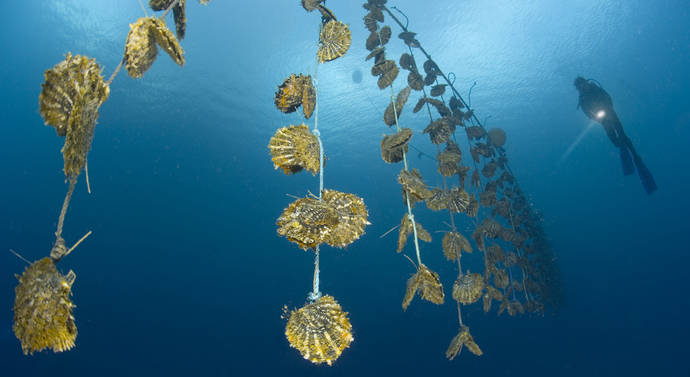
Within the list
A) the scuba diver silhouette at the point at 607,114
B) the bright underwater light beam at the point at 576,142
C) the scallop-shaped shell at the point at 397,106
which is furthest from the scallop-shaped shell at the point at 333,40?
the bright underwater light beam at the point at 576,142

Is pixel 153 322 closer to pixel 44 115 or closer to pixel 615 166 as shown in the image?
pixel 44 115

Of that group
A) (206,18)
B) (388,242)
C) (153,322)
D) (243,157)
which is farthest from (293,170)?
(153,322)

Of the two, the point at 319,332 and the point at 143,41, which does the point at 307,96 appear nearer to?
the point at 143,41

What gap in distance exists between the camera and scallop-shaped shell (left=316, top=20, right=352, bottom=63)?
44.9 inches

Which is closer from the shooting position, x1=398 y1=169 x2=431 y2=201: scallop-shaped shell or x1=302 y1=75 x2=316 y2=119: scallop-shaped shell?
x1=302 y1=75 x2=316 y2=119: scallop-shaped shell

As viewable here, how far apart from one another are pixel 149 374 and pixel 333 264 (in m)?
14.9

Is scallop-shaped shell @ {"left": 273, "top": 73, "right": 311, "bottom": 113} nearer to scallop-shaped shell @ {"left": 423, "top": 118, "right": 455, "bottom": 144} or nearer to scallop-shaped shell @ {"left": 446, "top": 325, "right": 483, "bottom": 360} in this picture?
scallop-shaped shell @ {"left": 423, "top": 118, "right": 455, "bottom": 144}

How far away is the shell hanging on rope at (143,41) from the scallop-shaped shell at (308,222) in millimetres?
459

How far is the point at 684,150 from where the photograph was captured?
60.8 feet

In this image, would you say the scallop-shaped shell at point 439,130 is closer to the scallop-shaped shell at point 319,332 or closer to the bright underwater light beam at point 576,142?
the scallop-shaped shell at point 319,332

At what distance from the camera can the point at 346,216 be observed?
0.88 metres

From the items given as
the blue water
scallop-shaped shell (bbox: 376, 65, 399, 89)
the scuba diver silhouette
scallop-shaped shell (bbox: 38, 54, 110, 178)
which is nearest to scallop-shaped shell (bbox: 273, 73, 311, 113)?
scallop-shaped shell (bbox: 38, 54, 110, 178)

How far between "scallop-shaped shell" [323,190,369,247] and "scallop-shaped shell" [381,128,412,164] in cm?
39

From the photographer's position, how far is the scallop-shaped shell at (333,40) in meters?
1.14
